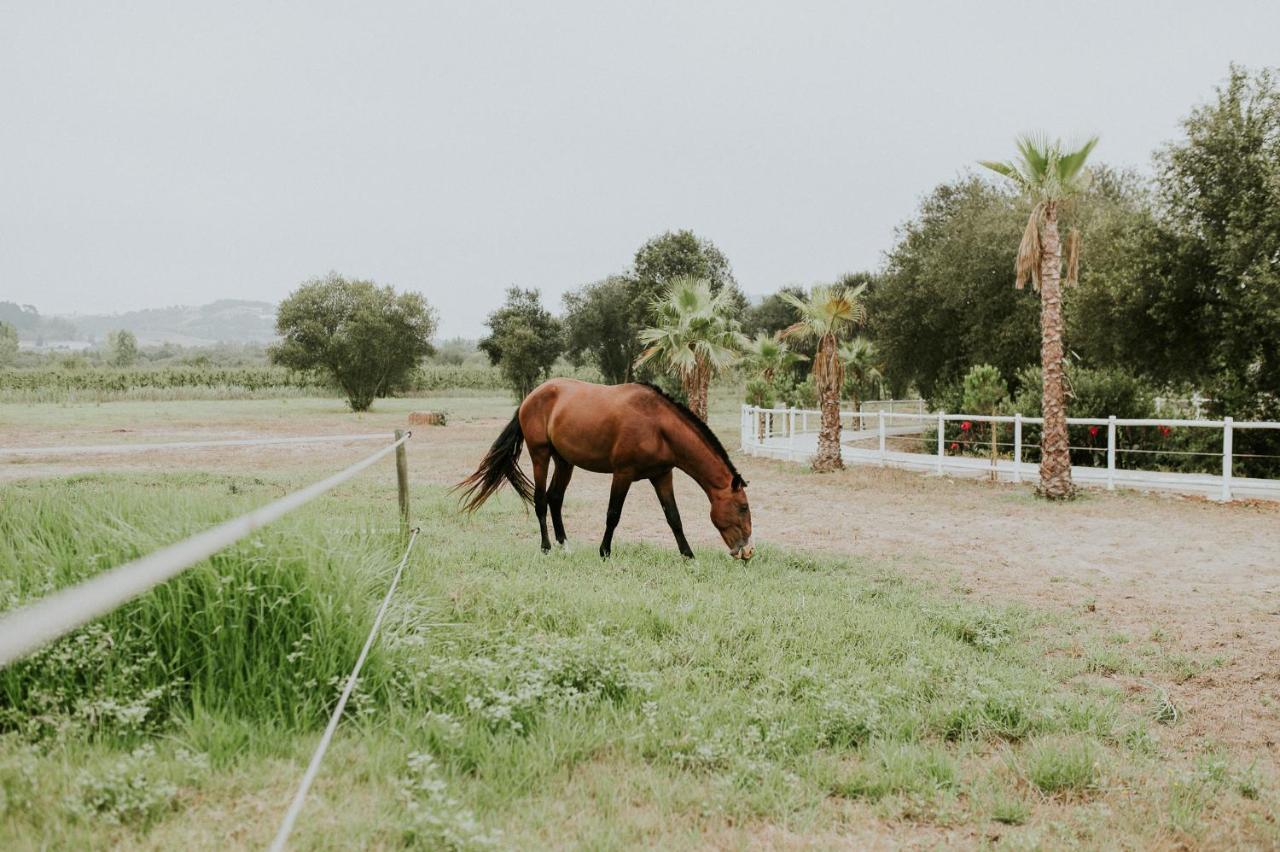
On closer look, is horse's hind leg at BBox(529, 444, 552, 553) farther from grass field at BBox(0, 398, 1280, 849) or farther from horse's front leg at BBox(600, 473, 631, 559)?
grass field at BBox(0, 398, 1280, 849)

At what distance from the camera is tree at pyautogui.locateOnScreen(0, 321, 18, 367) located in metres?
77.6

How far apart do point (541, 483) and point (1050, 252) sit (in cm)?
996

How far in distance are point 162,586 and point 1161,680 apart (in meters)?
5.61

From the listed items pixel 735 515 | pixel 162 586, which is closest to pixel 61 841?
pixel 162 586

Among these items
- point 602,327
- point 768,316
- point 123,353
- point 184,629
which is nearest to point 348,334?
point 602,327

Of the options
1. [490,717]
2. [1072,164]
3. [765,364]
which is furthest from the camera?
[765,364]

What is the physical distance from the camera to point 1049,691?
4.43 m

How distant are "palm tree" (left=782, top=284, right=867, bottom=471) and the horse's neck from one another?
971 centimetres

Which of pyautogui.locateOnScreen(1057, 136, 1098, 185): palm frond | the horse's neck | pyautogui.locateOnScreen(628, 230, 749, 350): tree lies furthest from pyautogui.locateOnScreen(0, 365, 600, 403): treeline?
the horse's neck

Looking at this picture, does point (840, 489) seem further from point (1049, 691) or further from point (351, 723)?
point (351, 723)

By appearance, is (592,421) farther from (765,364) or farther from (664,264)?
(664,264)

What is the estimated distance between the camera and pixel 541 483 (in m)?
7.96

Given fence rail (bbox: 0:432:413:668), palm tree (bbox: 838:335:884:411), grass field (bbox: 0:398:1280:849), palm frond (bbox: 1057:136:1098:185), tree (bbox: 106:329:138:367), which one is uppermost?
tree (bbox: 106:329:138:367)

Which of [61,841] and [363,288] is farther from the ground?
[363,288]
